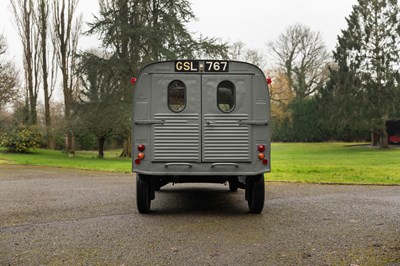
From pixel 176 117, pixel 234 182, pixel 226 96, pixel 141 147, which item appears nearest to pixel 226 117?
pixel 226 96

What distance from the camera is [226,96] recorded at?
7160 millimetres

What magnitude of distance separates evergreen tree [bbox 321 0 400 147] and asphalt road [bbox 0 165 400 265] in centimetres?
2754

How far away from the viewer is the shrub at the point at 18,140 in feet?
96.1

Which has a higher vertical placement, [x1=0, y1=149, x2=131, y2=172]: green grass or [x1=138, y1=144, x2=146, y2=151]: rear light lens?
[x1=138, y1=144, x2=146, y2=151]: rear light lens

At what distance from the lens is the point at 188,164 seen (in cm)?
696

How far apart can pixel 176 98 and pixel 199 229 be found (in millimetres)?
2298

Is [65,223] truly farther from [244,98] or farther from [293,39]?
[293,39]

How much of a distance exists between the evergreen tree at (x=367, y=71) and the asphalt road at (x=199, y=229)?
27540 mm

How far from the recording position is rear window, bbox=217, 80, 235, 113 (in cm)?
712

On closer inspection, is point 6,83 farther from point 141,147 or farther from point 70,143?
point 141,147

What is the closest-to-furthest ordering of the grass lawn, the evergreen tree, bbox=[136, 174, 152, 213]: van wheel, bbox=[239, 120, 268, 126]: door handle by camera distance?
1. bbox=[239, 120, 268, 126]: door handle
2. bbox=[136, 174, 152, 213]: van wheel
3. the grass lawn
4. the evergreen tree

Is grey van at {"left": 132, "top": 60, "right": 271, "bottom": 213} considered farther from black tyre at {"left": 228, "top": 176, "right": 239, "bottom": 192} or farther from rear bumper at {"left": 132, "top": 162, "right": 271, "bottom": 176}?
black tyre at {"left": 228, "top": 176, "right": 239, "bottom": 192}

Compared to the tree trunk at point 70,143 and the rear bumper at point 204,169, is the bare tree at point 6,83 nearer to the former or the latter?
the tree trunk at point 70,143

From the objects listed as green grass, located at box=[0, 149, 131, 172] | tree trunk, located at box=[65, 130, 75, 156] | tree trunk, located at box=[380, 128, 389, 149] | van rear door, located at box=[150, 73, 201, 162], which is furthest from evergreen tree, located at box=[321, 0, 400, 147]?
van rear door, located at box=[150, 73, 201, 162]
